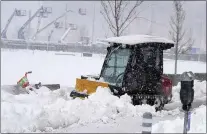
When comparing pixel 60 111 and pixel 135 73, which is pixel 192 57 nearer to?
pixel 135 73

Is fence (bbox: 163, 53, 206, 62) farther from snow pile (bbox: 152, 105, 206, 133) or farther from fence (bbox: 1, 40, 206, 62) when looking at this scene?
snow pile (bbox: 152, 105, 206, 133)

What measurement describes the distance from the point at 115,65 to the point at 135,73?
784mm

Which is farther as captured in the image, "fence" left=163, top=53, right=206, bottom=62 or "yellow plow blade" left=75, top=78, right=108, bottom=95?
"fence" left=163, top=53, right=206, bottom=62

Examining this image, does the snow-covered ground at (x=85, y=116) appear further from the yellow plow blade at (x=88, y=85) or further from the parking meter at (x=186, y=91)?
the parking meter at (x=186, y=91)

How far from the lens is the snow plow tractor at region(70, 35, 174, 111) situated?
485 inches

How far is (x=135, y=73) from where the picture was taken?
12.5 m

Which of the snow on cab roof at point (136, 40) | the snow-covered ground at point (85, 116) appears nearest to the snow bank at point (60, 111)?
the snow-covered ground at point (85, 116)

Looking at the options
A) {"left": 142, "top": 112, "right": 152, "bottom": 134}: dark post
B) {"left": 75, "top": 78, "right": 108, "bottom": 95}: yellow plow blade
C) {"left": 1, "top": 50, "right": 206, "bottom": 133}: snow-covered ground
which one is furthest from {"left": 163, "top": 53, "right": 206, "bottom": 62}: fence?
{"left": 142, "top": 112, "right": 152, "bottom": 134}: dark post

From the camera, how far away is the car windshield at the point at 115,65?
12625mm

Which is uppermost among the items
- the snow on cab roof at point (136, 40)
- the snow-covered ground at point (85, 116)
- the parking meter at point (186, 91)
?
the snow on cab roof at point (136, 40)

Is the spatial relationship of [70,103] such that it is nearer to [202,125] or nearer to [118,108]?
[118,108]

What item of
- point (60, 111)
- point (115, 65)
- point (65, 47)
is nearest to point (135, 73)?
point (115, 65)

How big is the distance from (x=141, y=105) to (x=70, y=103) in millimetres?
2293

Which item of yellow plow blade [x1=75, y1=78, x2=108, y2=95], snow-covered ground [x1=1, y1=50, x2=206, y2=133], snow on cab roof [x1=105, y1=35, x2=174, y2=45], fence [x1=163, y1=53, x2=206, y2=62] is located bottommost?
fence [x1=163, y1=53, x2=206, y2=62]
